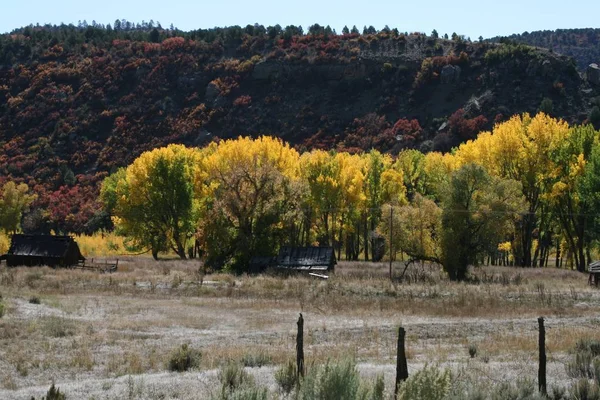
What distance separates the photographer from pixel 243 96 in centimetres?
14738

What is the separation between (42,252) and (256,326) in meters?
38.3

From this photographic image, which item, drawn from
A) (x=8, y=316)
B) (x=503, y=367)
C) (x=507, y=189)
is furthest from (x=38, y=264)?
(x=503, y=367)

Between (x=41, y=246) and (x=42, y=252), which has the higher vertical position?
(x=41, y=246)

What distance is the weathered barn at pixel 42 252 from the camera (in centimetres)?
6181

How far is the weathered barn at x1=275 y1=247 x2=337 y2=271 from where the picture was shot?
58.7 metres

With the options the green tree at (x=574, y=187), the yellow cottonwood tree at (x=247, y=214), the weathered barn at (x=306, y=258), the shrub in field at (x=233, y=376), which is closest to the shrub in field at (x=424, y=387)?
the shrub in field at (x=233, y=376)

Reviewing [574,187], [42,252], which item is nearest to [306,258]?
[42,252]

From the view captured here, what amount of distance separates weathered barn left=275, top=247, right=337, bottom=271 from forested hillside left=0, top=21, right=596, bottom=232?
5351 centimetres

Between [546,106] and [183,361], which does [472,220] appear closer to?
[183,361]

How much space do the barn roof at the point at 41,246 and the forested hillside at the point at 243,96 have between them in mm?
43788

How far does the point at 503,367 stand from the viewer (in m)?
18.8

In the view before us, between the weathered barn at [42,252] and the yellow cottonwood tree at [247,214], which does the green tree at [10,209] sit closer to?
the weathered barn at [42,252]

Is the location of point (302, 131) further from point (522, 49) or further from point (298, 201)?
point (298, 201)

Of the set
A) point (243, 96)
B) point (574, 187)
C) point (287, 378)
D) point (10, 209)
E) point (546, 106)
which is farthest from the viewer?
point (243, 96)
